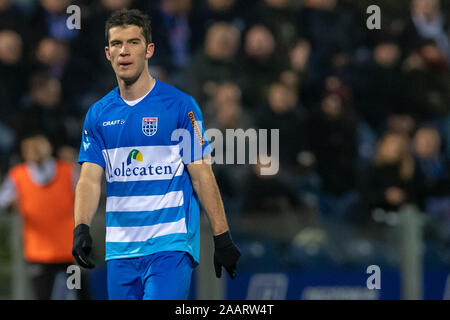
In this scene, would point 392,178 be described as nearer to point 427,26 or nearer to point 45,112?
point 427,26

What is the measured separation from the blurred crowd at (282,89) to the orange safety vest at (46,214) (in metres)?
0.31

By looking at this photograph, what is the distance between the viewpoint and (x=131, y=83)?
14.8 ft

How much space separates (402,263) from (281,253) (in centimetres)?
130

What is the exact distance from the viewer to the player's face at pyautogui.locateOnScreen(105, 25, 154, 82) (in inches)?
175

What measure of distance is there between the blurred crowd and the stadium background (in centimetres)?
1

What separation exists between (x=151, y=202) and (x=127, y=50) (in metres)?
0.87

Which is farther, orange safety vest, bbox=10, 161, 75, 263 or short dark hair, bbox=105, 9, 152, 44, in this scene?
orange safety vest, bbox=10, 161, 75, 263

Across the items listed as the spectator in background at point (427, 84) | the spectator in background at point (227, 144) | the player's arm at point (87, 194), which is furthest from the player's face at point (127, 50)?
the spectator in background at point (427, 84)

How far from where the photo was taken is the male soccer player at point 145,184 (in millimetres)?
4426

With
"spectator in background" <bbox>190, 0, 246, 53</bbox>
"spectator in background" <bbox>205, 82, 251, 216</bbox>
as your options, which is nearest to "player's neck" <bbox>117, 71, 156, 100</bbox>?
"spectator in background" <bbox>205, 82, 251, 216</bbox>

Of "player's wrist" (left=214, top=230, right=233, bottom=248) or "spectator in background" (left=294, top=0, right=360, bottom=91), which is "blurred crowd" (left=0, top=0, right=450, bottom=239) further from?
"player's wrist" (left=214, top=230, right=233, bottom=248)

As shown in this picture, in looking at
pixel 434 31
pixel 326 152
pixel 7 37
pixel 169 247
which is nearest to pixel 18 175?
pixel 7 37

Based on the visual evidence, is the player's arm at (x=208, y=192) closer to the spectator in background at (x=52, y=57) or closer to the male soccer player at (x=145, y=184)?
the male soccer player at (x=145, y=184)

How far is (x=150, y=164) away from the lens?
445 centimetres
